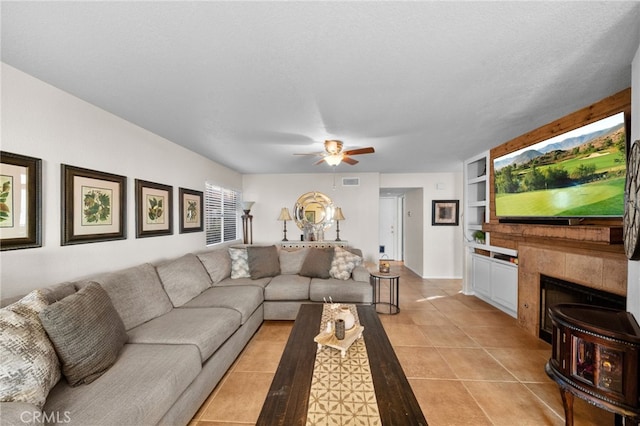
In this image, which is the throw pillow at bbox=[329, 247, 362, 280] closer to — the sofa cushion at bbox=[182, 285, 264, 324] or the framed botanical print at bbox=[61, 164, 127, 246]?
the sofa cushion at bbox=[182, 285, 264, 324]

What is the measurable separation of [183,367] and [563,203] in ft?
12.2

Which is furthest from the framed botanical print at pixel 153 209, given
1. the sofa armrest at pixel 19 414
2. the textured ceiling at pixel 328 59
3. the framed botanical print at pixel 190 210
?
the sofa armrest at pixel 19 414

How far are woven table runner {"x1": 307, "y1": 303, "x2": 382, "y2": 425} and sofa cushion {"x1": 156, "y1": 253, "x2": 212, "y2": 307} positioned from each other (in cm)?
174

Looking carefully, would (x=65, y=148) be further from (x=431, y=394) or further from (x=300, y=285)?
(x=431, y=394)

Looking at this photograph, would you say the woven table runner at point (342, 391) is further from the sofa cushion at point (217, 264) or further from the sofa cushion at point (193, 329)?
the sofa cushion at point (217, 264)

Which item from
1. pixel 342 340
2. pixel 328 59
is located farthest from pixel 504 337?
pixel 328 59

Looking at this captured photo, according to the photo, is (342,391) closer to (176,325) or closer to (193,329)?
(193,329)

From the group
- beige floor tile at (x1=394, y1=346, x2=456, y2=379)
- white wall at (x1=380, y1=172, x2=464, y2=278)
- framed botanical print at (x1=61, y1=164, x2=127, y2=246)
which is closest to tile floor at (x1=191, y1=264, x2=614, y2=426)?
beige floor tile at (x1=394, y1=346, x2=456, y2=379)

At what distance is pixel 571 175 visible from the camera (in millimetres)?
2383

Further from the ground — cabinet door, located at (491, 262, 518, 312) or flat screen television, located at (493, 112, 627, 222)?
flat screen television, located at (493, 112, 627, 222)

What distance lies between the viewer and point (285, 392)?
1.28m

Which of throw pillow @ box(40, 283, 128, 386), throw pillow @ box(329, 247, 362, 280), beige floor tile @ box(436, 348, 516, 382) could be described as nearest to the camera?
throw pillow @ box(40, 283, 128, 386)

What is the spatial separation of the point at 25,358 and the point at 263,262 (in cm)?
259

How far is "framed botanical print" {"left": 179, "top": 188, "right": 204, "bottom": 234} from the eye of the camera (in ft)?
11.3
